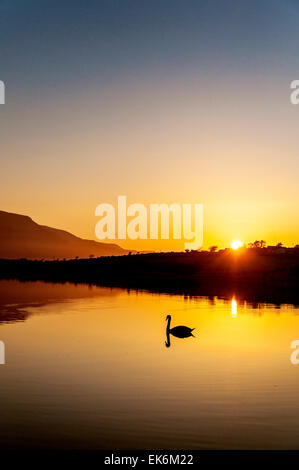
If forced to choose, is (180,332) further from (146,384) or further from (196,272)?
(196,272)

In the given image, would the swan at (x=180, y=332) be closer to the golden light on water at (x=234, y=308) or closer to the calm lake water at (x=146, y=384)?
the calm lake water at (x=146, y=384)

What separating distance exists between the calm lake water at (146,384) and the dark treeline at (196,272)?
24338 mm

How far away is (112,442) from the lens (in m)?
14.0

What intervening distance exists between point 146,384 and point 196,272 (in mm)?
81959

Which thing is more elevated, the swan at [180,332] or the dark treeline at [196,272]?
the dark treeline at [196,272]

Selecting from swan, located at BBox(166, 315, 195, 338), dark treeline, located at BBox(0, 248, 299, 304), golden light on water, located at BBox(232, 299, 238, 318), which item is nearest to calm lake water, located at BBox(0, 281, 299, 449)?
swan, located at BBox(166, 315, 195, 338)

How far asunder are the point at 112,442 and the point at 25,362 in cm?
1085

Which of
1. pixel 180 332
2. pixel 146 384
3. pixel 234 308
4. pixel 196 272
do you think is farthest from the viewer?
pixel 196 272

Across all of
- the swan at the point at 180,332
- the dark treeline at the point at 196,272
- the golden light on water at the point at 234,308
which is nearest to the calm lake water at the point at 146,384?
the swan at the point at 180,332

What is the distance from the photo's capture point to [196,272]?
101375 millimetres

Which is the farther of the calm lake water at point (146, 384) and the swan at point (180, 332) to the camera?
the swan at point (180, 332)

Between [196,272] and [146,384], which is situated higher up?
[196,272]

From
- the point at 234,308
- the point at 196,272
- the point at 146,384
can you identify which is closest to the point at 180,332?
the point at 146,384

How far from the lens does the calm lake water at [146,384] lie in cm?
1453
